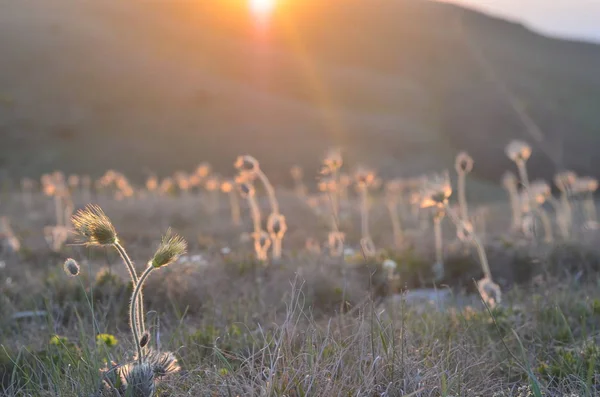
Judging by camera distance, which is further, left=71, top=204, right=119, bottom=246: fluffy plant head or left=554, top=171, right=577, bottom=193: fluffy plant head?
left=554, top=171, right=577, bottom=193: fluffy plant head

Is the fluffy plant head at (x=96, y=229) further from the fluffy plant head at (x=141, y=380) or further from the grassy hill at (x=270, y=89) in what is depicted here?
the grassy hill at (x=270, y=89)

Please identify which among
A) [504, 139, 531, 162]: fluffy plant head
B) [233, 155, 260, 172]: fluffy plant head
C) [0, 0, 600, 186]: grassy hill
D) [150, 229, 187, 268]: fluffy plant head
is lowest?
[150, 229, 187, 268]: fluffy plant head

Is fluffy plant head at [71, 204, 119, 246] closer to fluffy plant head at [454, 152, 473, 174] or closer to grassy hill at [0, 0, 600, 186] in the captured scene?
fluffy plant head at [454, 152, 473, 174]

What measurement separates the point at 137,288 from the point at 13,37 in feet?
175

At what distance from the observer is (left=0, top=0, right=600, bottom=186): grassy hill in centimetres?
3834

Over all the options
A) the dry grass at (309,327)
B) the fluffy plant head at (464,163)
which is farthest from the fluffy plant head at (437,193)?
the fluffy plant head at (464,163)

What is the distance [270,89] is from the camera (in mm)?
51000

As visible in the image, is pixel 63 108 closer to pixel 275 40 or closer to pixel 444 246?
pixel 275 40

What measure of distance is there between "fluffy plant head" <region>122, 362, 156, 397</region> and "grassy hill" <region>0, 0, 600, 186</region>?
30239 millimetres

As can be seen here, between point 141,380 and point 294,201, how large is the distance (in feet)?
35.8

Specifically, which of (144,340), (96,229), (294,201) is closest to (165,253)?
(96,229)

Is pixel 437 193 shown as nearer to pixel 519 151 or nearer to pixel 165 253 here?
pixel 519 151

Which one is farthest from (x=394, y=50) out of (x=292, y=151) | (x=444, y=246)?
(x=444, y=246)

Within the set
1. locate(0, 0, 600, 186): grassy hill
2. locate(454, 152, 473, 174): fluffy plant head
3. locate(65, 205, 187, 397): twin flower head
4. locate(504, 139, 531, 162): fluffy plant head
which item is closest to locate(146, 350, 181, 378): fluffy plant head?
locate(65, 205, 187, 397): twin flower head
